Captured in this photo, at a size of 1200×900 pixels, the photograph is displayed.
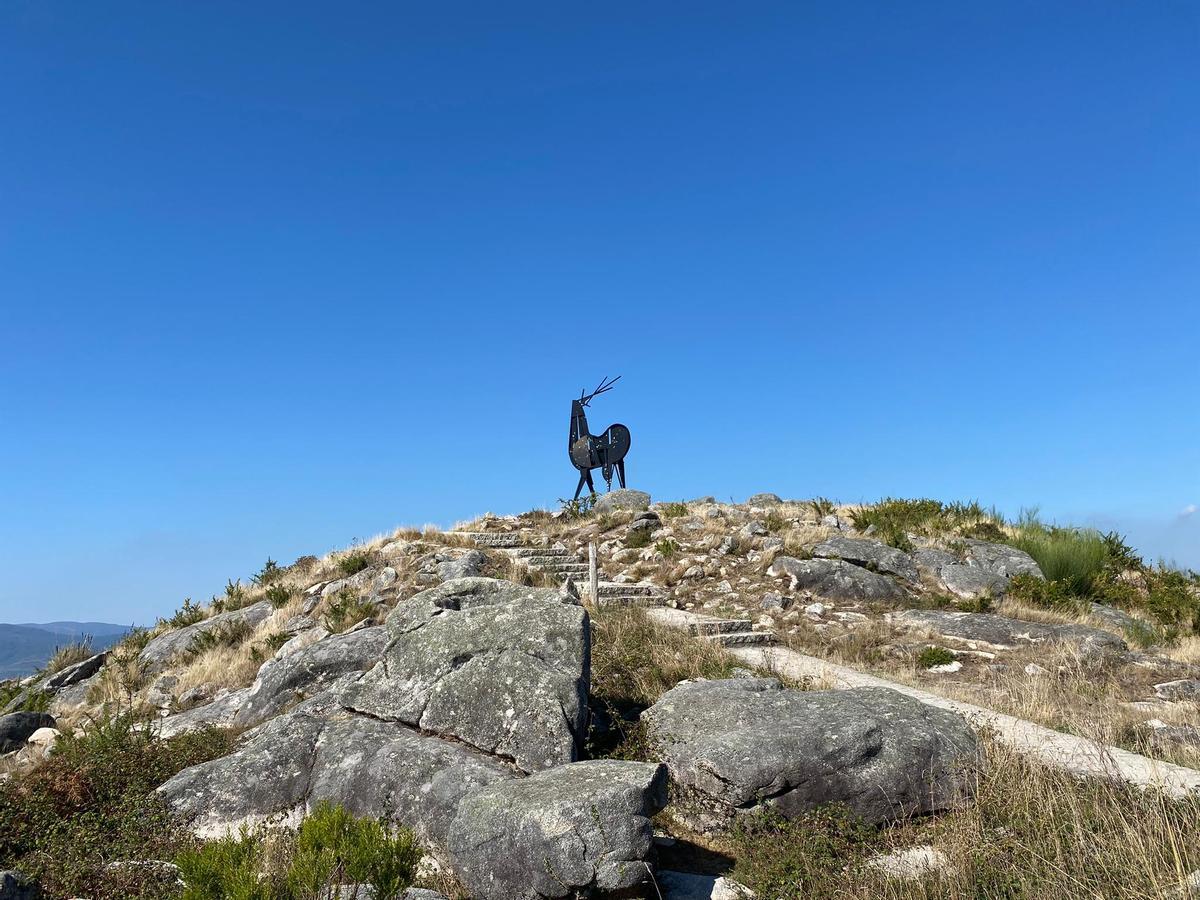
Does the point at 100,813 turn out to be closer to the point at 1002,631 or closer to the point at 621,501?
the point at 1002,631

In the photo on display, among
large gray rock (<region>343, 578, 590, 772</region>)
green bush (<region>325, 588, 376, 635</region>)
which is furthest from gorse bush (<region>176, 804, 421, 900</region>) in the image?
green bush (<region>325, 588, 376, 635</region>)

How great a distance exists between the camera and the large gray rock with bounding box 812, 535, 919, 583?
19.2 m

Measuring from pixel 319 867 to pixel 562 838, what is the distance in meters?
1.64

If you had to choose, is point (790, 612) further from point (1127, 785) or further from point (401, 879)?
point (401, 879)

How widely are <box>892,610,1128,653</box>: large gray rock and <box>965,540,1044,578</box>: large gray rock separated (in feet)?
10.1

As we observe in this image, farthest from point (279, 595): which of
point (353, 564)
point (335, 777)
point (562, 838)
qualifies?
point (562, 838)

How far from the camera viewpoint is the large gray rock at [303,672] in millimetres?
10961

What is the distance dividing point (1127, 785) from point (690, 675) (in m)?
5.47

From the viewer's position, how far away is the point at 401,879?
212 inches

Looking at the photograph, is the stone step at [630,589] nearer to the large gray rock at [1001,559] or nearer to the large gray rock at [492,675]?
the large gray rock at [1001,559]

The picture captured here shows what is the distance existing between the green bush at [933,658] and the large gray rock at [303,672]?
30.7 feet

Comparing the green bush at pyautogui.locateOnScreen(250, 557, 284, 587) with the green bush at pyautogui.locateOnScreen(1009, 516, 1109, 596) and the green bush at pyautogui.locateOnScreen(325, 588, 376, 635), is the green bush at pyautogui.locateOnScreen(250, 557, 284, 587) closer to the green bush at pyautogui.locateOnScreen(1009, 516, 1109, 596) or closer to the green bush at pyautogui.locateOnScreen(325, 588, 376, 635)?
the green bush at pyautogui.locateOnScreen(325, 588, 376, 635)

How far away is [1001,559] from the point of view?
19.7m

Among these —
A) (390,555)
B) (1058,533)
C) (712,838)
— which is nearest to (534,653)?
(712,838)
